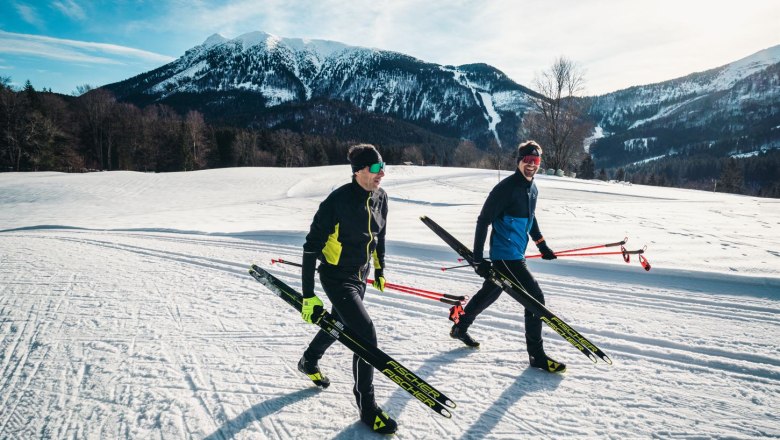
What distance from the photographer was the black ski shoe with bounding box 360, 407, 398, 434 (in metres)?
3.00

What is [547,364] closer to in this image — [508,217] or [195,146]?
[508,217]

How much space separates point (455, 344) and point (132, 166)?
217 ft

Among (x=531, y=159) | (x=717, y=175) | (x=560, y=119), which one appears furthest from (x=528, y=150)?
(x=717, y=175)

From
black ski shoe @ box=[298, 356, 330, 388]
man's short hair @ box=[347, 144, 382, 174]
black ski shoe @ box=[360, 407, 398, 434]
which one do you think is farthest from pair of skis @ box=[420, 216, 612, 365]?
black ski shoe @ box=[298, 356, 330, 388]

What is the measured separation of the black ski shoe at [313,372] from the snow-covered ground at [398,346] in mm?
110

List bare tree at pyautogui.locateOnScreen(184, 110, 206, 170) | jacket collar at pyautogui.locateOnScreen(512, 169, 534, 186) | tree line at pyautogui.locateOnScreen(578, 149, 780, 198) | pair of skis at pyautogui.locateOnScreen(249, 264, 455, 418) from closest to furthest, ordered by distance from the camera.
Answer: pair of skis at pyautogui.locateOnScreen(249, 264, 455, 418) → jacket collar at pyautogui.locateOnScreen(512, 169, 534, 186) → bare tree at pyautogui.locateOnScreen(184, 110, 206, 170) → tree line at pyautogui.locateOnScreen(578, 149, 780, 198)

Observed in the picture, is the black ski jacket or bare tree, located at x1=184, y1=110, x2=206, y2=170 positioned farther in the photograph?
bare tree, located at x1=184, y1=110, x2=206, y2=170

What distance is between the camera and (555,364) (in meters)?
3.89

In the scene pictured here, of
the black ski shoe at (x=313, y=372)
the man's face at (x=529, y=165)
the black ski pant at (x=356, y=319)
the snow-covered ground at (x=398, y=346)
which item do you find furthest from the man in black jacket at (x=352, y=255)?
the man's face at (x=529, y=165)

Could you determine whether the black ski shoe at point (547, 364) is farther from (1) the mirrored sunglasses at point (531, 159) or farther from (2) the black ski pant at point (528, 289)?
(1) the mirrored sunglasses at point (531, 159)

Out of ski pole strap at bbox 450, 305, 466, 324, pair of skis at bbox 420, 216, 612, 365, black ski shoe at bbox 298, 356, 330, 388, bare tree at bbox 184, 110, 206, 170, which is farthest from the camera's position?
bare tree at bbox 184, 110, 206, 170

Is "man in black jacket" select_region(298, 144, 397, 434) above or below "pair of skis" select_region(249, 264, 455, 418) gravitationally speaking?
above

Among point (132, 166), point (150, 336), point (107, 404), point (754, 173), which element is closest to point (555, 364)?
point (107, 404)

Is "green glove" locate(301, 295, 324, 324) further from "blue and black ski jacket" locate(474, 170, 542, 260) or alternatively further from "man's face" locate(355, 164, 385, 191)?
"blue and black ski jacket" locate(474, 170, 542, 260)
